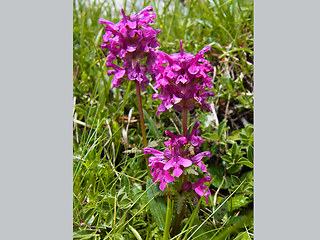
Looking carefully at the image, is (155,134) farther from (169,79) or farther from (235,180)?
(169,79)

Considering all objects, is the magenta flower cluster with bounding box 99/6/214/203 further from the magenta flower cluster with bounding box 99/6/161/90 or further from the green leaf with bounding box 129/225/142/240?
the green leaf with bounding box 129/225/142/240

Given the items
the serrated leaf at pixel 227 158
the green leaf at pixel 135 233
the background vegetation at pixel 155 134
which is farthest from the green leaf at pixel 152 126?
the green leaf at pixel 135 233

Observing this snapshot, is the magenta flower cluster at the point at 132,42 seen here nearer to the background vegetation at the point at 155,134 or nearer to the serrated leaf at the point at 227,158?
the background vegetation at the point at 155,134

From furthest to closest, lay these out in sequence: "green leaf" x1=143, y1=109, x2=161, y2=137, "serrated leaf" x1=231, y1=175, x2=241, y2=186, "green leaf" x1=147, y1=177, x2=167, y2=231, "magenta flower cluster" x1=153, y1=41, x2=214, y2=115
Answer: "green leaf" x1=143, y1=109, x2=161, y2=137 < "serrated leaf" x1=231, y1=175, x2=241, y2=186 < "green leaf" x1=147, y1=177, x2=167, y2=231 < "magenta flower cluster" x1=153, y1=41, x2=214, y2=115

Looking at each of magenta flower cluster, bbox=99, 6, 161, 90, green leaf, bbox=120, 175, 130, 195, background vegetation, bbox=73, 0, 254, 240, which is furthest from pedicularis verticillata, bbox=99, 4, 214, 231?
green leaf, bbox=120, 175, 130, 195

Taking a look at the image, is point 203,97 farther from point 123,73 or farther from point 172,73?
point 123,73

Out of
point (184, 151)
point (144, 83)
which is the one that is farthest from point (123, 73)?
point (184, 151)

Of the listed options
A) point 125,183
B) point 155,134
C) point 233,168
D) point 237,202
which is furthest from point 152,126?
point 237,202
